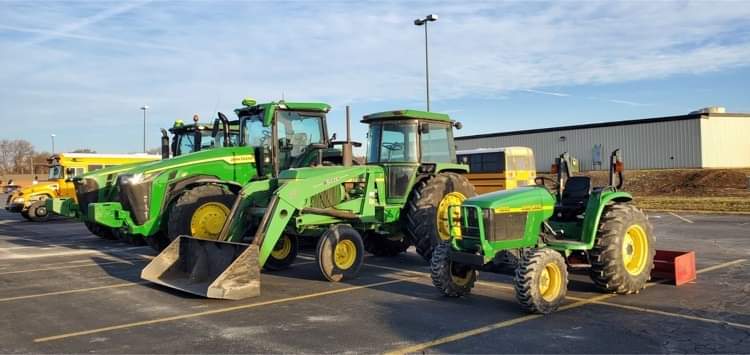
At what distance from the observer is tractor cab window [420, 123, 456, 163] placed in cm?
1069

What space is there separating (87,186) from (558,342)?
10.7m

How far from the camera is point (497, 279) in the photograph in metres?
8.97

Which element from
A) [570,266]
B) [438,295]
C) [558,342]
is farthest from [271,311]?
[570,266]

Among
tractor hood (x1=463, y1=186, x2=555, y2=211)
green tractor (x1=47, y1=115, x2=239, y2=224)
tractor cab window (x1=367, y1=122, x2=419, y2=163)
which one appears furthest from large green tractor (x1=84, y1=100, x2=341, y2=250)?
tractor hood (x1=463, y1=186, x2=555, y2=211)

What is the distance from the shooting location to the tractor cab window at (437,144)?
10.7m

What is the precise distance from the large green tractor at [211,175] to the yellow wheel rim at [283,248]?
1.61 meters

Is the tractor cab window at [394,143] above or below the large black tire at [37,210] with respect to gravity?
above

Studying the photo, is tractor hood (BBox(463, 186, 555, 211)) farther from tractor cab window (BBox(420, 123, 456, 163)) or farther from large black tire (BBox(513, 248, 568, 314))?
tractor cab window (BBox(420, 123, 456, 163))

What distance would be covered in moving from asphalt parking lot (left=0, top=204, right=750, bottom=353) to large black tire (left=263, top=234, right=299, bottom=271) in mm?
207

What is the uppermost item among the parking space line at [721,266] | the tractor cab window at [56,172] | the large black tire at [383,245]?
the tractor cab window at [56,172]

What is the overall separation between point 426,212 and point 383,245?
7.06 ft

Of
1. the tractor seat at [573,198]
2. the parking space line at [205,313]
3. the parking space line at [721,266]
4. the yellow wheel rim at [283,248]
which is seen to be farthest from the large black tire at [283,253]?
the parking space line at [721,266]

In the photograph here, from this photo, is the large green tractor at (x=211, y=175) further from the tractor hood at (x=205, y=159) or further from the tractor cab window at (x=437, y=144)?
the tractor cab window at (x=437, y=144)

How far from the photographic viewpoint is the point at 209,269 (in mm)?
8531
